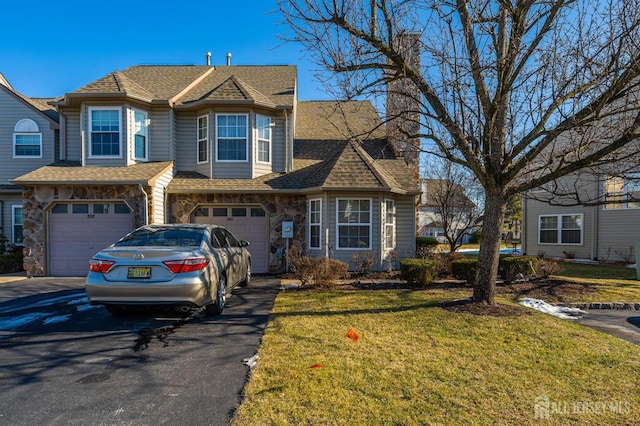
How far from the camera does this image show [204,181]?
1202 centimetres

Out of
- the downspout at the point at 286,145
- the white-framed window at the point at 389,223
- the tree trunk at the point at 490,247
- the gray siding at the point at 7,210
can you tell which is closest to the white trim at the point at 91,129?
the gray siding at the point at 7,210

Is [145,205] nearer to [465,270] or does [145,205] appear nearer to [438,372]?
[465,270]

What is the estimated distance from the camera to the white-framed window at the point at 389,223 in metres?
11.6

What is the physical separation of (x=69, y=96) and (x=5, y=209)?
580cm

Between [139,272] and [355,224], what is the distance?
7228mm

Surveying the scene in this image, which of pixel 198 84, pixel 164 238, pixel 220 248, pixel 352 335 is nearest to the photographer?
pixel 352 335

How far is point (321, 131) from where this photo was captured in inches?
596

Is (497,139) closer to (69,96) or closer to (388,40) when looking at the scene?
(388,40)

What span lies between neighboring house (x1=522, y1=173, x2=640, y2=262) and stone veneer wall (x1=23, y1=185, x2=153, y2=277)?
1507 centimetres

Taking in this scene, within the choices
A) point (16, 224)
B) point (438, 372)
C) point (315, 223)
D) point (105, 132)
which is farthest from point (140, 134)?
point (438, 372)

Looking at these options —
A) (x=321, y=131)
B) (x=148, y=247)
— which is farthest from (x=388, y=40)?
(x=321, y=131)

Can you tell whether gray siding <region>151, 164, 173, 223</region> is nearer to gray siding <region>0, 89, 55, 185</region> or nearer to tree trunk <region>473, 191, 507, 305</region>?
gray siding <region>0, 89, 55, 185</region>

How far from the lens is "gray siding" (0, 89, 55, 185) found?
1362cm

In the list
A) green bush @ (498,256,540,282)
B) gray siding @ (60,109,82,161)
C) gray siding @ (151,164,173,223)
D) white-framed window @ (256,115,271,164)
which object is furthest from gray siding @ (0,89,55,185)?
green bush @ (498,256,540,282)
